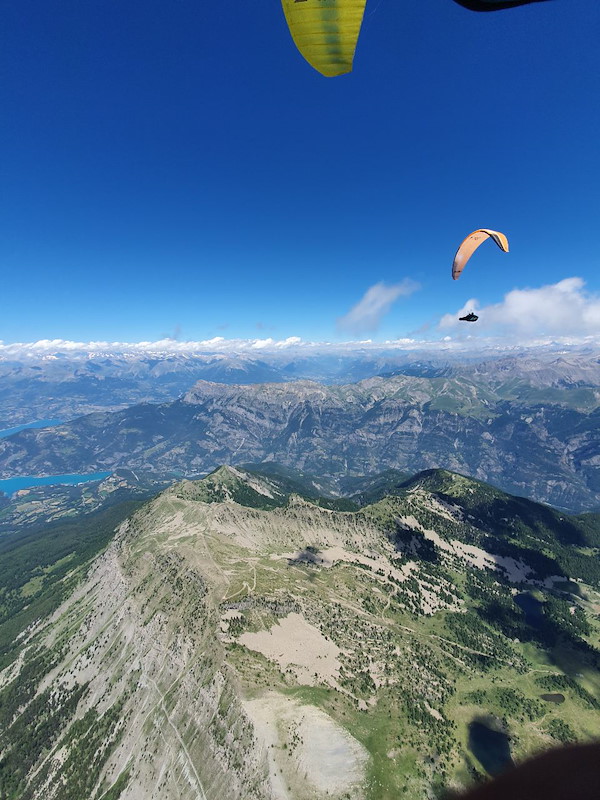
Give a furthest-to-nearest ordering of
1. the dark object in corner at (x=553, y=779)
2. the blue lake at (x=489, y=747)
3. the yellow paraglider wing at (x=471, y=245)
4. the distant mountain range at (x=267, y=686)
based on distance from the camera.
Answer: the blue lake at (x=489, y=747), the distant mountain range at (x=267, y=686), the yellow paraglider wing at (x=471, y=245), the dark object in corner at (x=553, y=779)

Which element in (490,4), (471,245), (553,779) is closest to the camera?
(553,779)

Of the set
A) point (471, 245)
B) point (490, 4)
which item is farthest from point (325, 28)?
point (471, 245)

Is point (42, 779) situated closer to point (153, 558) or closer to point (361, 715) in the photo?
point (153, 558)

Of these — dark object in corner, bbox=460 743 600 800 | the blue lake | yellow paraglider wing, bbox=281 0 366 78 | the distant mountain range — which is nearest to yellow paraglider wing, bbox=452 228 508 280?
yellow paraglider wing, bbox=281 0 366 78

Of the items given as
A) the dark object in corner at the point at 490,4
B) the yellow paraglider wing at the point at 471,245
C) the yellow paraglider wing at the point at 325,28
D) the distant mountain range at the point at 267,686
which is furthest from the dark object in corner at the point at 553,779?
the distant mountain range at the point at 267,686

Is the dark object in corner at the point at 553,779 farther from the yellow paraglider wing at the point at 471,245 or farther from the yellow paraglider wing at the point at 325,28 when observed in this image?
the yellow paraglider wing at the point at 471,245

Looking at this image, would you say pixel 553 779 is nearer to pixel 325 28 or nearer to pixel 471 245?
pixel 325 28

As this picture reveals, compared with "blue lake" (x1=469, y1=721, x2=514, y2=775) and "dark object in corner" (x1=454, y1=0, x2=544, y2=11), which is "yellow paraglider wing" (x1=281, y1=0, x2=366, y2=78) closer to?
"dark object in corner" (x1=454, y1=0, x2=544, y2=11)
